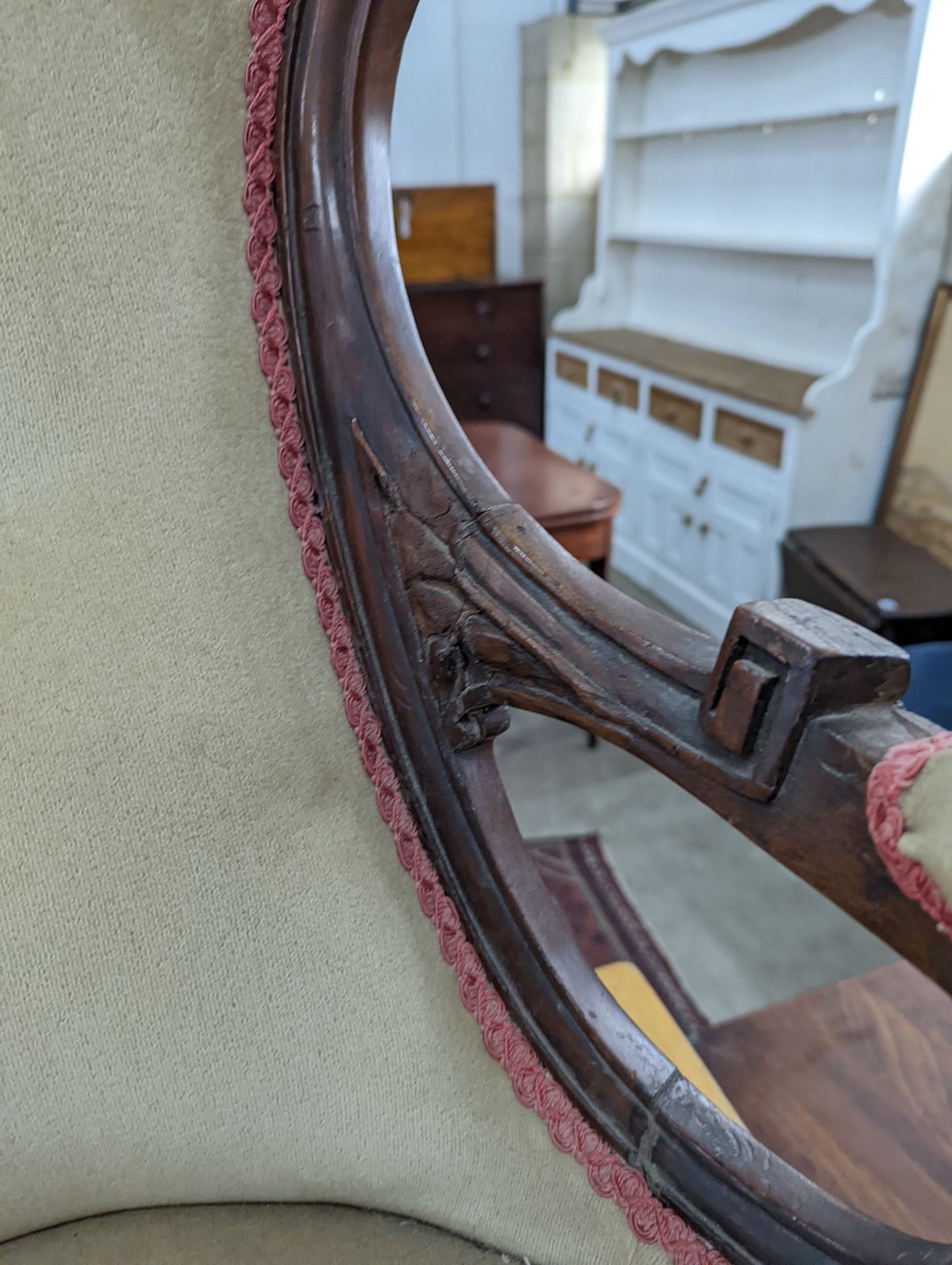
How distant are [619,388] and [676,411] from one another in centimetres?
33

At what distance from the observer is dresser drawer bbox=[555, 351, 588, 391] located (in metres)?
2.94

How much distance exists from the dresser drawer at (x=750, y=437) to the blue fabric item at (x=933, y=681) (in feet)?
2.05

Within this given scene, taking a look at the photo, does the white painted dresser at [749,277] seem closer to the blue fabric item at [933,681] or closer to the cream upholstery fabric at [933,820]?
the blue fabric item at [933,681]

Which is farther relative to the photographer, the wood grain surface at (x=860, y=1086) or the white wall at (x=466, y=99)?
the white wall at (x=466, y=99)

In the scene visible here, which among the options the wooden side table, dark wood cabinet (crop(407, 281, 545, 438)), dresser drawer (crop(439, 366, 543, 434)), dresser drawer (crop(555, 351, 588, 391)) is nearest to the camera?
the wooden side table

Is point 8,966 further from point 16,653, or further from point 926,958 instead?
point 926,958

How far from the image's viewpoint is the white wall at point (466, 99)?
10.1 feet

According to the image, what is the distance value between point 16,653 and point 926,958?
32cm

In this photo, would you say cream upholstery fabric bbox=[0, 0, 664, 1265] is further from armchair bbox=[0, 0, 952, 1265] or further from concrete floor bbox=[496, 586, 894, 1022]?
concrete floor bbox=[496, 586, 894, 1022]

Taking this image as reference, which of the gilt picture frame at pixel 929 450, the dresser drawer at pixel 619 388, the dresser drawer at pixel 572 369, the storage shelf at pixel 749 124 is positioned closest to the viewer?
the gilt picture frame at pixel 929 450

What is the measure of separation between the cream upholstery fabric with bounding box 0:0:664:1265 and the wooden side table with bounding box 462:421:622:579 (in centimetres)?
115

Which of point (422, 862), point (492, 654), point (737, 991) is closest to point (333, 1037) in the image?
point (422, 862)

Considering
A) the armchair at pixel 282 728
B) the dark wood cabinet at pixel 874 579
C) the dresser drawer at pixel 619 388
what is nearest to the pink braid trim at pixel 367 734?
the armchair at pixel 282 728

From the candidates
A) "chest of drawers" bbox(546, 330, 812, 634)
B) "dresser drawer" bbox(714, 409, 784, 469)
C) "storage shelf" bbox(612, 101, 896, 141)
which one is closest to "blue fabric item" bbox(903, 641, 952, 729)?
"chest of drawers" bbox(546, 330, 812, 634)
